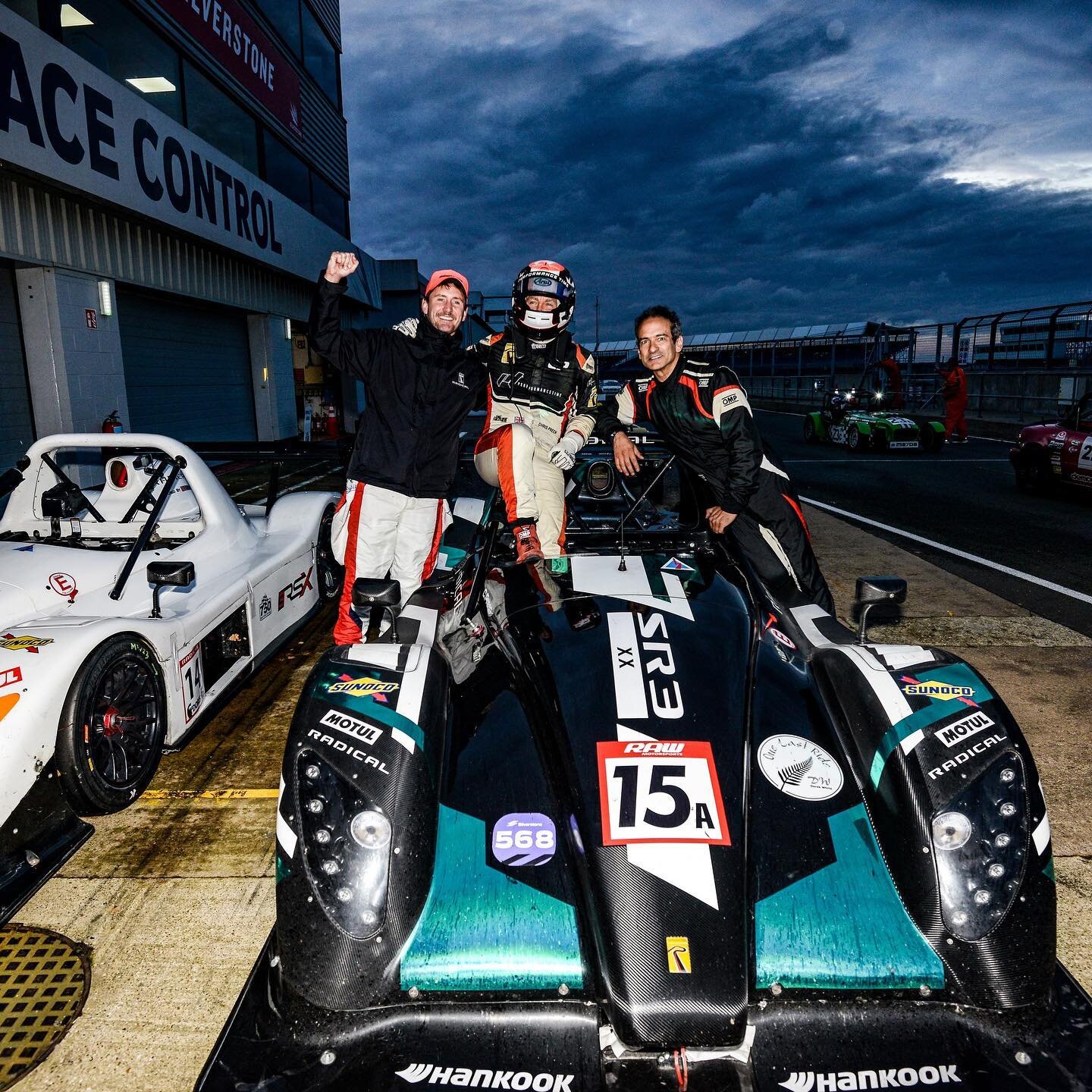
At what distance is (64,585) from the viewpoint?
372 cm

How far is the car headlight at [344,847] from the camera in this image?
1863 millimetres

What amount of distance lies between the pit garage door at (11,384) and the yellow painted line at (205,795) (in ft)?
23.9

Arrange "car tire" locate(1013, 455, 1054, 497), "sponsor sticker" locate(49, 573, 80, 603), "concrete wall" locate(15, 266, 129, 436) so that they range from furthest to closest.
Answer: "car tire" locate(1013, 455, 1054, 497)
"concrete wall" locate(15, 266, 129, 436)
"sponsor sticker" locate(49, 573, 80, 603)

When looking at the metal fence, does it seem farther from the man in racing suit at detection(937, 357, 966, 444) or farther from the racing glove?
the racing glove

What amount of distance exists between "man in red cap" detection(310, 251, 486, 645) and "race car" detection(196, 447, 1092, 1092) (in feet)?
6.23

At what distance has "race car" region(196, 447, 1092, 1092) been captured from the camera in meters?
1.65

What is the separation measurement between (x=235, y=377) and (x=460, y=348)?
43.0 feet

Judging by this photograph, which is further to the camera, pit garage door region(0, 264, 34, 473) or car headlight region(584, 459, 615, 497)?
pit garage door region(0, 264, 34, 473)

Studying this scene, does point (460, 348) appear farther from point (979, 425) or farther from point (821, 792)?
point (979, 425)

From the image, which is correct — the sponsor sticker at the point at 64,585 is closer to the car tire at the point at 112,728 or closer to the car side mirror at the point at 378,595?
the car tire at the point at 112,728

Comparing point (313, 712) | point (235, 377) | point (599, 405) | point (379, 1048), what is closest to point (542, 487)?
point (599, 405)

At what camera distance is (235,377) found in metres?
15.8

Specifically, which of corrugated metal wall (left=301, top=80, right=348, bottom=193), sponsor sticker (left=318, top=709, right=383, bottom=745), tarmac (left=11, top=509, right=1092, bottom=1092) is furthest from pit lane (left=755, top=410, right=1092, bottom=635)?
corrugated metal wall (left=301, top=80, right=348, bottom=193)

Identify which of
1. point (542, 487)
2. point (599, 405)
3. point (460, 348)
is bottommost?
point (542, 487)
